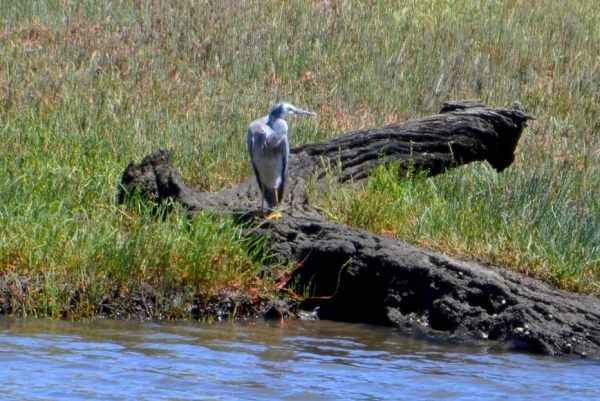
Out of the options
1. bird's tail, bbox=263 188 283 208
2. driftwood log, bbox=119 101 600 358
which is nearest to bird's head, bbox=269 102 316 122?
driftwood log, bbox=119 101 600 358

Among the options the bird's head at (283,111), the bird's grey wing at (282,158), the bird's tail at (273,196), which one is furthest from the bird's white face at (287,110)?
the bird's tail at (273,196)

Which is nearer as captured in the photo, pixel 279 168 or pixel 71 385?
pixel 71 385

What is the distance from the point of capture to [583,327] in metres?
6.08

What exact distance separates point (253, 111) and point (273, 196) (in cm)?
381

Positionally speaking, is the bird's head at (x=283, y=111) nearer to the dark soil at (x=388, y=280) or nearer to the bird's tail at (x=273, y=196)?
the dark soil at (x=388, y=280)

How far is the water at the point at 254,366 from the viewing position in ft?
16.7

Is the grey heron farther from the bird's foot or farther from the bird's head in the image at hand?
the bird's foot

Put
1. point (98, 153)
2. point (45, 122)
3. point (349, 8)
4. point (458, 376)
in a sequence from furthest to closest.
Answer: point (349, 8), point (45, 122), point (98, 153), point (458, 376)

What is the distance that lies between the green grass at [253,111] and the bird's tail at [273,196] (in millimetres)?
387

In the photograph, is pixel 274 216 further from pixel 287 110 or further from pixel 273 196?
pixel 287 110

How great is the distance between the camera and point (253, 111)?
38.0 feet

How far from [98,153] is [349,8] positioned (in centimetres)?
813

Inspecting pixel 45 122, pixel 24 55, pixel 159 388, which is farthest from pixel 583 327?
pixel 24 55

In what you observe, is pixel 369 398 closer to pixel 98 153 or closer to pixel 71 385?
pixel 71 385
